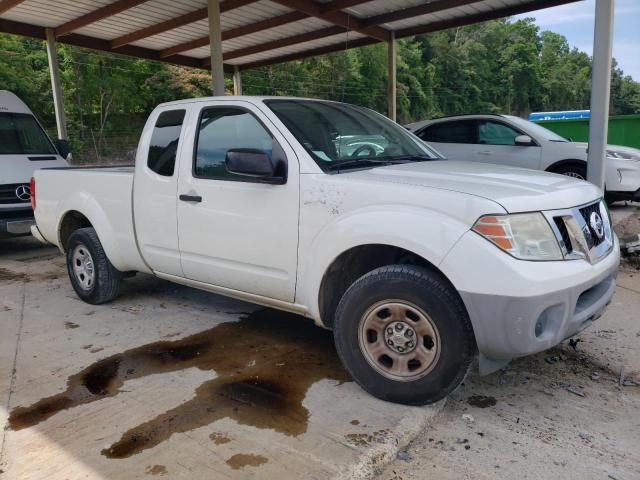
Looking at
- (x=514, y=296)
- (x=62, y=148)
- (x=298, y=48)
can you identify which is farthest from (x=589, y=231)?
(x=298, y=48)

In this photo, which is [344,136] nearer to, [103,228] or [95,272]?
[103,228]

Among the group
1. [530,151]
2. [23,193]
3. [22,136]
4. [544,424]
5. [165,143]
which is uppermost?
[22,136]

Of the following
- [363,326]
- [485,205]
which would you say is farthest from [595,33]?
[363,326]

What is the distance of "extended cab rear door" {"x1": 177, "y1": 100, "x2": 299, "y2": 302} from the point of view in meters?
3.54

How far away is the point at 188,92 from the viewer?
3038 cm

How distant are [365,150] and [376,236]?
1059 millimetres

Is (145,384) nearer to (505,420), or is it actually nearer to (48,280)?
(505,420)

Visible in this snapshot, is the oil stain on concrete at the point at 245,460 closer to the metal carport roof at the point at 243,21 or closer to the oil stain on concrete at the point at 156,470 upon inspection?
the oil stain on concrete at the point at 156,470

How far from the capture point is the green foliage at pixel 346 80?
2766 cm

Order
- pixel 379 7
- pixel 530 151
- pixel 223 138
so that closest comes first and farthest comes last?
pixel 223 138 → pixel 530 151 → pixel 379 7

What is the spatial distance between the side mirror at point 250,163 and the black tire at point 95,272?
2.28 m

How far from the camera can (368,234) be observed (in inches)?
121

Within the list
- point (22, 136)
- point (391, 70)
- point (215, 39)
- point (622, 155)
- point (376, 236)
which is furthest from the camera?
point (391, 70)

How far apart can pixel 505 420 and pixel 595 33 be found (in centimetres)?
538
